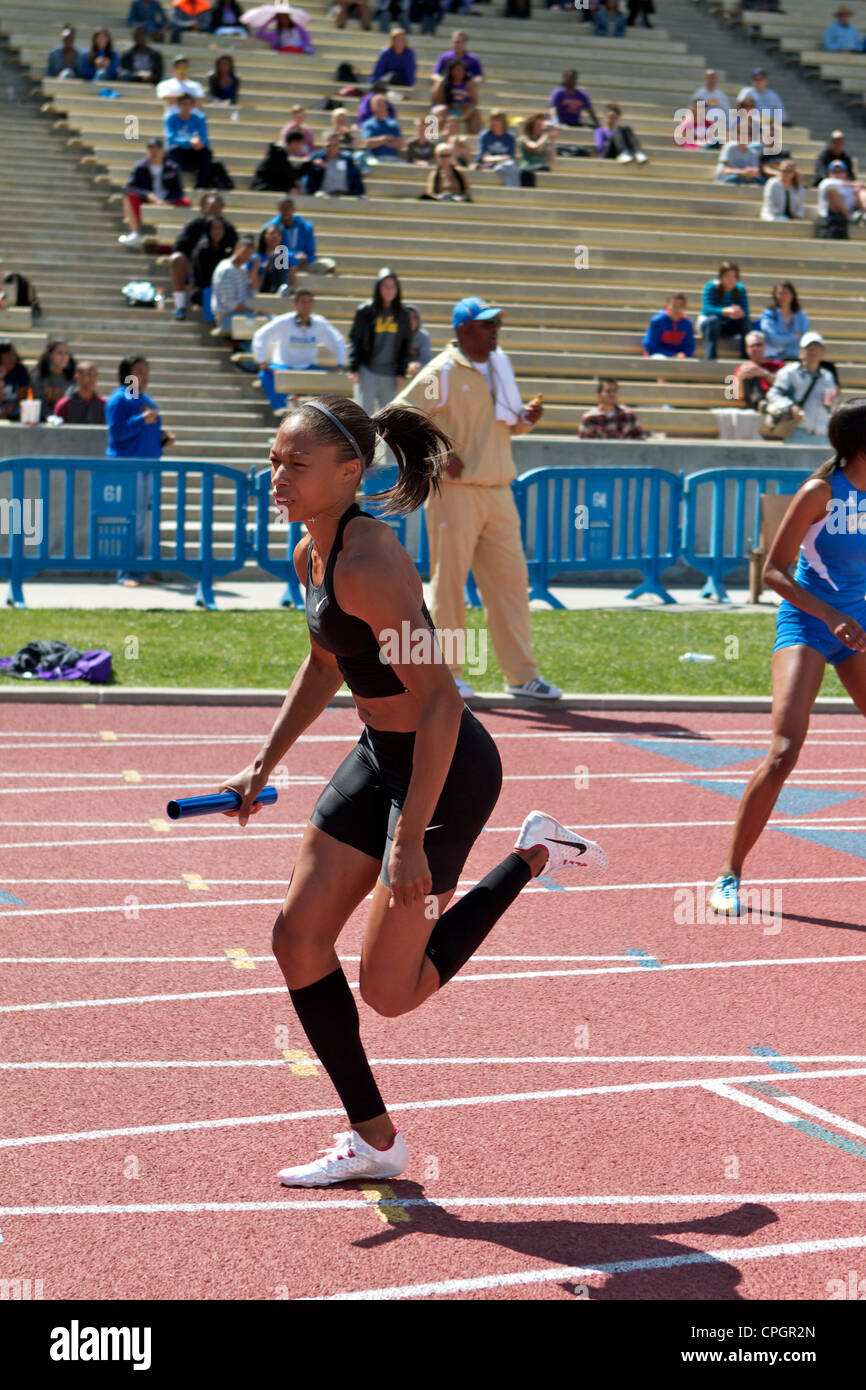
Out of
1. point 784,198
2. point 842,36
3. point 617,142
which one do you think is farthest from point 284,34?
point 842,36

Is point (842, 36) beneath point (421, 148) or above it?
above

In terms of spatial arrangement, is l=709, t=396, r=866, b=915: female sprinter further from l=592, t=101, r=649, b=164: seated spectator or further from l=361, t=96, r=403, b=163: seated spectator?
l=592, t=101, r=649, b=164: seated spectator

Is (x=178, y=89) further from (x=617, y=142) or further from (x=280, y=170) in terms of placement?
(x=617, y=142)

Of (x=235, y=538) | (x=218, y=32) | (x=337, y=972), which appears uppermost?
(x=218, y=32)

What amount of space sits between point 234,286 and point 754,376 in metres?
6.30

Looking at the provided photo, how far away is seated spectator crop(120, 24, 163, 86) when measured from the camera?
993 inches

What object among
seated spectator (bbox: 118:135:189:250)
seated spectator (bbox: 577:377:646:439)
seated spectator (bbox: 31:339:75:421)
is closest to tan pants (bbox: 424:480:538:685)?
seated spectator (bbox: 577:377:646:439)

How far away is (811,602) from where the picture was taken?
21.9 ft

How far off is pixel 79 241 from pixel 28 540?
31.5 feet

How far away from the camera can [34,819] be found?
816 centimetres

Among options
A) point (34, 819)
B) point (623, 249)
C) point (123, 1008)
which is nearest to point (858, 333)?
point (623, 249)
